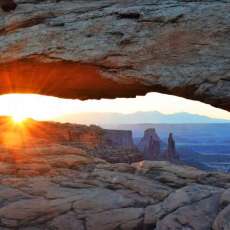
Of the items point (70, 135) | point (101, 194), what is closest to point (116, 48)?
point (101, 194)

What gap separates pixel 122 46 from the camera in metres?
7.05

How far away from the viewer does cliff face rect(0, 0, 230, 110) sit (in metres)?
6.66

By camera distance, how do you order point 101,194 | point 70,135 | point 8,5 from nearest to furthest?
point 8,5
point 101,194
point 70,135

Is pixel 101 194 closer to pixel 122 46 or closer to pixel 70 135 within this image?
pixel 122 46

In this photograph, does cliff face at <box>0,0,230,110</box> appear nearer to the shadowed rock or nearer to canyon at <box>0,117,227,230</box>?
the shadowed rock

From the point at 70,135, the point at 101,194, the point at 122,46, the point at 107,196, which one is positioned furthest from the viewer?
the point at 70,135

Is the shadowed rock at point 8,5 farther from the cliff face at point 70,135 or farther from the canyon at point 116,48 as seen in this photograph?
the cliff face at point 70,135

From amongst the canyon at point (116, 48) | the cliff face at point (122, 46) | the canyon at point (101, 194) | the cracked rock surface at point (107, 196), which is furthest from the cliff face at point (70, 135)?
the cliff face at point (122, 46)

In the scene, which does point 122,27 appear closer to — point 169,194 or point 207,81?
point 207,81

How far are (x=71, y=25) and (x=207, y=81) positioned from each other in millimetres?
2618

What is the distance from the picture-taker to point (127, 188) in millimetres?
17078

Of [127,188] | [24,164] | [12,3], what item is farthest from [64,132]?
[12,3]

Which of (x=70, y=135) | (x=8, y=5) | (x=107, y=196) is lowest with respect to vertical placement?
(x=107, y=196)

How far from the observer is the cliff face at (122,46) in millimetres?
6664
